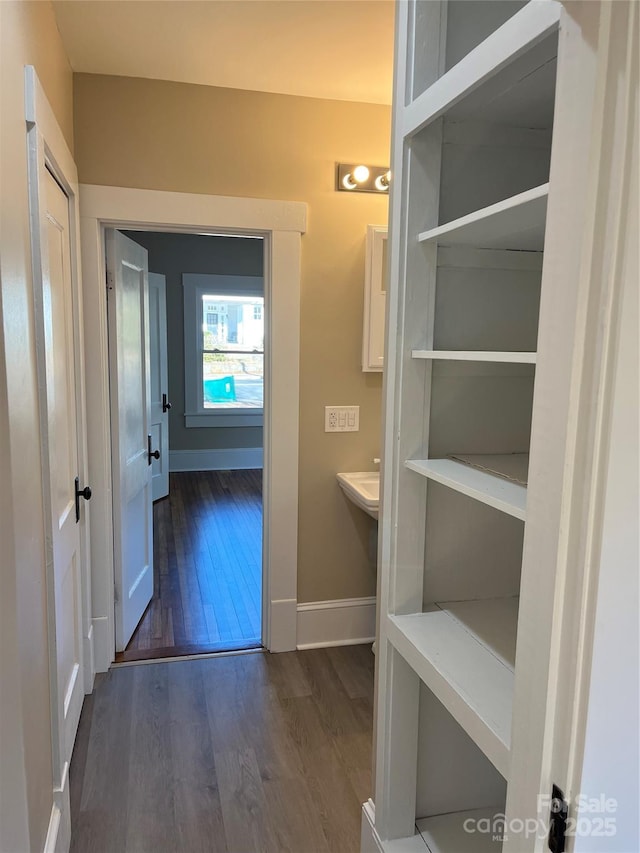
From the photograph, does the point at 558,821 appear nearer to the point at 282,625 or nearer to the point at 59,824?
the point at 59,824

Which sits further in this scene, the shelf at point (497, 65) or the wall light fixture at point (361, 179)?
the wall light fixture at point (361, 179)

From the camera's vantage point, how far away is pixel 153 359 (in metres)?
5.57

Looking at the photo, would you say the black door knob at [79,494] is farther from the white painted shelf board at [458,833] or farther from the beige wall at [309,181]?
the white painted shelf board at [458,833]

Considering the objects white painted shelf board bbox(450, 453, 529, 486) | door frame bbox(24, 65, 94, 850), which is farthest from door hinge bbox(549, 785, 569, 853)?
door frame bbox(24, 65, 94, 850)

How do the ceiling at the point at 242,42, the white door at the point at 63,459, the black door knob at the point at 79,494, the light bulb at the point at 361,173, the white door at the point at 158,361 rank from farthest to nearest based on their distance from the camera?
the white door at the point at 158,361
the light bulb at the point at 361,173
the black door knob at the point at 79,494
the ceiling at the point at 242,42
the white door at the point at 63,459

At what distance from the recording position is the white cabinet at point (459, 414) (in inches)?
44.0

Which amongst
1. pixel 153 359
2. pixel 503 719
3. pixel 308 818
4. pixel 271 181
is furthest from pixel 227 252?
pixel 503 719

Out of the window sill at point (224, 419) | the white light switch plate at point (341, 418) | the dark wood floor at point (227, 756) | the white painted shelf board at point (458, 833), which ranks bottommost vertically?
the dark wood floor at point (227, 756)

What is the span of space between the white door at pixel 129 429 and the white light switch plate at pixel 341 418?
0.99 metres

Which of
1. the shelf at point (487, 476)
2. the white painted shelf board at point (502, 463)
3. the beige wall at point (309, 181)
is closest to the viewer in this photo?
the shelf at point (487, 476)

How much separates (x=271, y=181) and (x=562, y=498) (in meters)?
2.34

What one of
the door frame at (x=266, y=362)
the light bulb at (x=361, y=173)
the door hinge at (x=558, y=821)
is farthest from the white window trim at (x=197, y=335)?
the door hinge at (x=558, y=821)

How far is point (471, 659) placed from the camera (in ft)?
4.25

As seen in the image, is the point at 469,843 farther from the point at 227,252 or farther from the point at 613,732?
the point at 227,252
